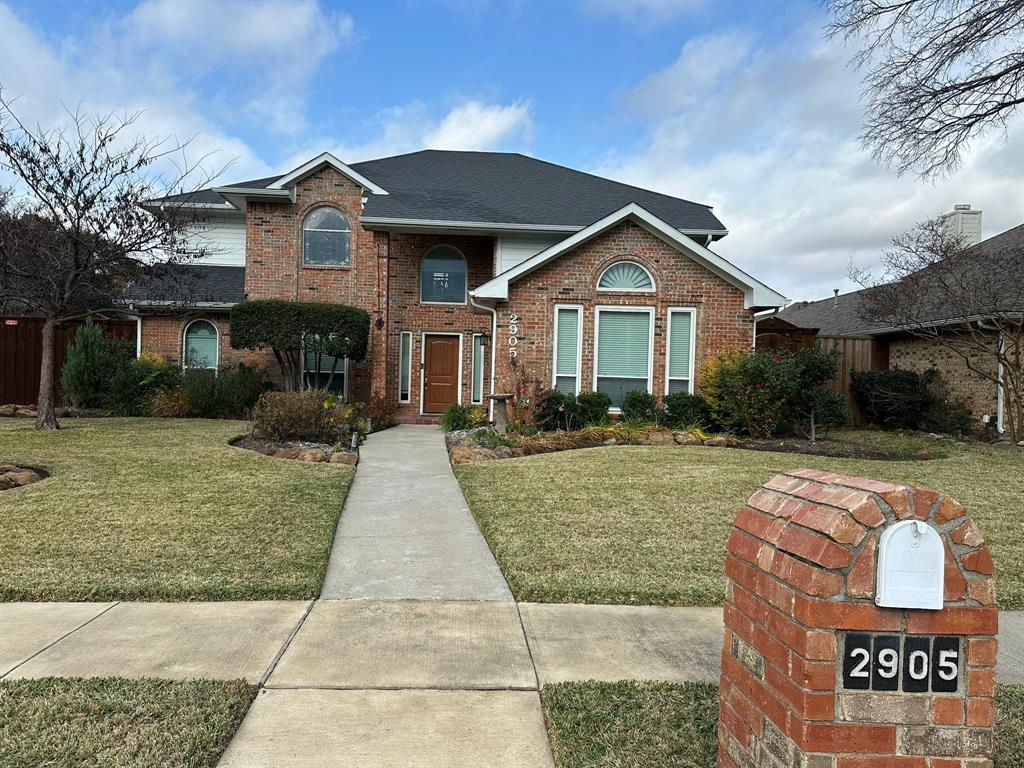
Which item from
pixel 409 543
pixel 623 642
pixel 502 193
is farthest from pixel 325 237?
pixel 623 642

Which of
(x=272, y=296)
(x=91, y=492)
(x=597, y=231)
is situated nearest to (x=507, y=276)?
(x=597, y=231)

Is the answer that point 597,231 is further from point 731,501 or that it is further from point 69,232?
point 69,232

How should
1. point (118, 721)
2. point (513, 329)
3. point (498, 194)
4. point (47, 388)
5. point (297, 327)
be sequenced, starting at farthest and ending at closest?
1. point (498, 194)
2. point (297, 327)
3. point (513, 329)
4. point (47, 388)
5. point (118, 721)

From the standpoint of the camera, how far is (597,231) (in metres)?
14.8

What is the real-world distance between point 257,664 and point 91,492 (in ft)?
17.1

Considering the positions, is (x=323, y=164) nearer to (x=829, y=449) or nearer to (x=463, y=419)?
(x=463, y=419)

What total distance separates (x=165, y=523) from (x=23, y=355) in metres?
15.3

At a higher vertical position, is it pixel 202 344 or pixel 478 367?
pixel 202 344

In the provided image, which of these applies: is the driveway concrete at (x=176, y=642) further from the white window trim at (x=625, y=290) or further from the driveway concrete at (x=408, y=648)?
the white window trim at (x=625, y=290)

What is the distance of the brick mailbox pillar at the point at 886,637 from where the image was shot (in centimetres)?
211

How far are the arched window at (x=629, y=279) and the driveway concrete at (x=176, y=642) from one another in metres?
11.4

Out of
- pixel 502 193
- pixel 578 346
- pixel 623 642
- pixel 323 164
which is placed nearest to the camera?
pixel 623 642

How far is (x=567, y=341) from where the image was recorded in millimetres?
15117

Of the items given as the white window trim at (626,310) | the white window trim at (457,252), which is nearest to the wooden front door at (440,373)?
the white window trim at (457,252)
